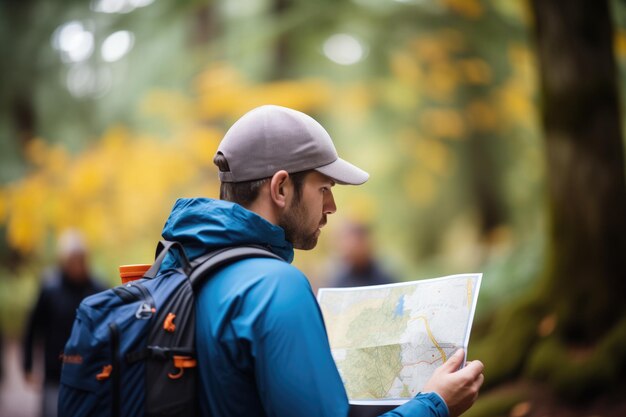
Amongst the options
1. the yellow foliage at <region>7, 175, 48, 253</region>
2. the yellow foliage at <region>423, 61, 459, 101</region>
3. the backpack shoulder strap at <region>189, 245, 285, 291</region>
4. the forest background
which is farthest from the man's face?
the yellow foliage at <region>7, 175, 48, 253</region>

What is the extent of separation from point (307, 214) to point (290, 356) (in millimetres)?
508

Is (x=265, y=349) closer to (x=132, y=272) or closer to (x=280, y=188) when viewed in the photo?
(x=280, y=188)

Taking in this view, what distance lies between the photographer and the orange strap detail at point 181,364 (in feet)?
6.06

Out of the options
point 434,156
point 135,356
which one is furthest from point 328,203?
point 434,156

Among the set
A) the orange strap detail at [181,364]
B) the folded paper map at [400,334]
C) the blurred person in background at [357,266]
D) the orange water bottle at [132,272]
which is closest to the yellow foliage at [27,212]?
the blurred person in background at [357,266]

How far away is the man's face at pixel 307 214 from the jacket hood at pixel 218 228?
5 centimetres

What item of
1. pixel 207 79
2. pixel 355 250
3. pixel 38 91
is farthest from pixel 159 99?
pixel 355 250

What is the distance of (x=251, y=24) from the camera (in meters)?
11.3

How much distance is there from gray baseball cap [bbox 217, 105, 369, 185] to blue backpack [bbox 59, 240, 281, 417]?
0.97 ft

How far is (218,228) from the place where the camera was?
1991 mm

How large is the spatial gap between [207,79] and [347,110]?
2.27m

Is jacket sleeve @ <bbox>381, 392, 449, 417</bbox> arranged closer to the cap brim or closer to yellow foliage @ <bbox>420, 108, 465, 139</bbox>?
the cap brim

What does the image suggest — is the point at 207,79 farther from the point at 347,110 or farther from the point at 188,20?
the point at 347,110

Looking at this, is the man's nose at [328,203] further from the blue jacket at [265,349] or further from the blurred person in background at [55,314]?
the blurred person in background at [55,314]
